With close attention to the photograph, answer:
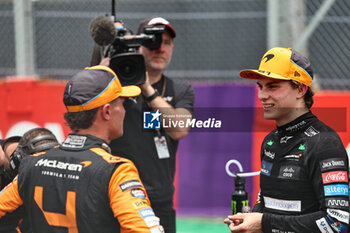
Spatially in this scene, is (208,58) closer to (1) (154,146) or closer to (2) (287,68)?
(1) (154,146)

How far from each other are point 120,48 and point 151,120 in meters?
0.64

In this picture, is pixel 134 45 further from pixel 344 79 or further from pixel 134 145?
pixel 344 79

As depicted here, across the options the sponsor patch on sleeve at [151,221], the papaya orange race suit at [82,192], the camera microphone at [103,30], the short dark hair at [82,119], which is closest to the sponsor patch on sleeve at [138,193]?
the papaya orange race suit at [82,192]

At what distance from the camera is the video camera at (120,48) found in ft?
12.0

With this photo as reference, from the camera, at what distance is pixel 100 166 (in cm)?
234

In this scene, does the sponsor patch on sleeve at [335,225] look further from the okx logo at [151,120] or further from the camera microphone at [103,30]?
the camera microphone at [103,30]

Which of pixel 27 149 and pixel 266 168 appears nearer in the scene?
pixel 266 168

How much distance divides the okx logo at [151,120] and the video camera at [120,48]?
33cm

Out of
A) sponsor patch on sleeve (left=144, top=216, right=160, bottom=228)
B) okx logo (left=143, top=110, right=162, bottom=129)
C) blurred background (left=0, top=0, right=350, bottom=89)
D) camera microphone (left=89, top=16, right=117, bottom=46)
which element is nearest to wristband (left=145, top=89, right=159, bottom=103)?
okx logo (left=143, top=110, right=162, bottom=129)

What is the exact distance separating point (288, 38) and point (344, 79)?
940 millimetres

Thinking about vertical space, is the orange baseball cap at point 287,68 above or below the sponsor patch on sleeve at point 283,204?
above

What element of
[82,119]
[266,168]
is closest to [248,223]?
[266,168]

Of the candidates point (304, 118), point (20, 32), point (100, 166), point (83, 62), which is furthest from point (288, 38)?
point (100, 166)

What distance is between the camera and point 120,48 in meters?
3.86
